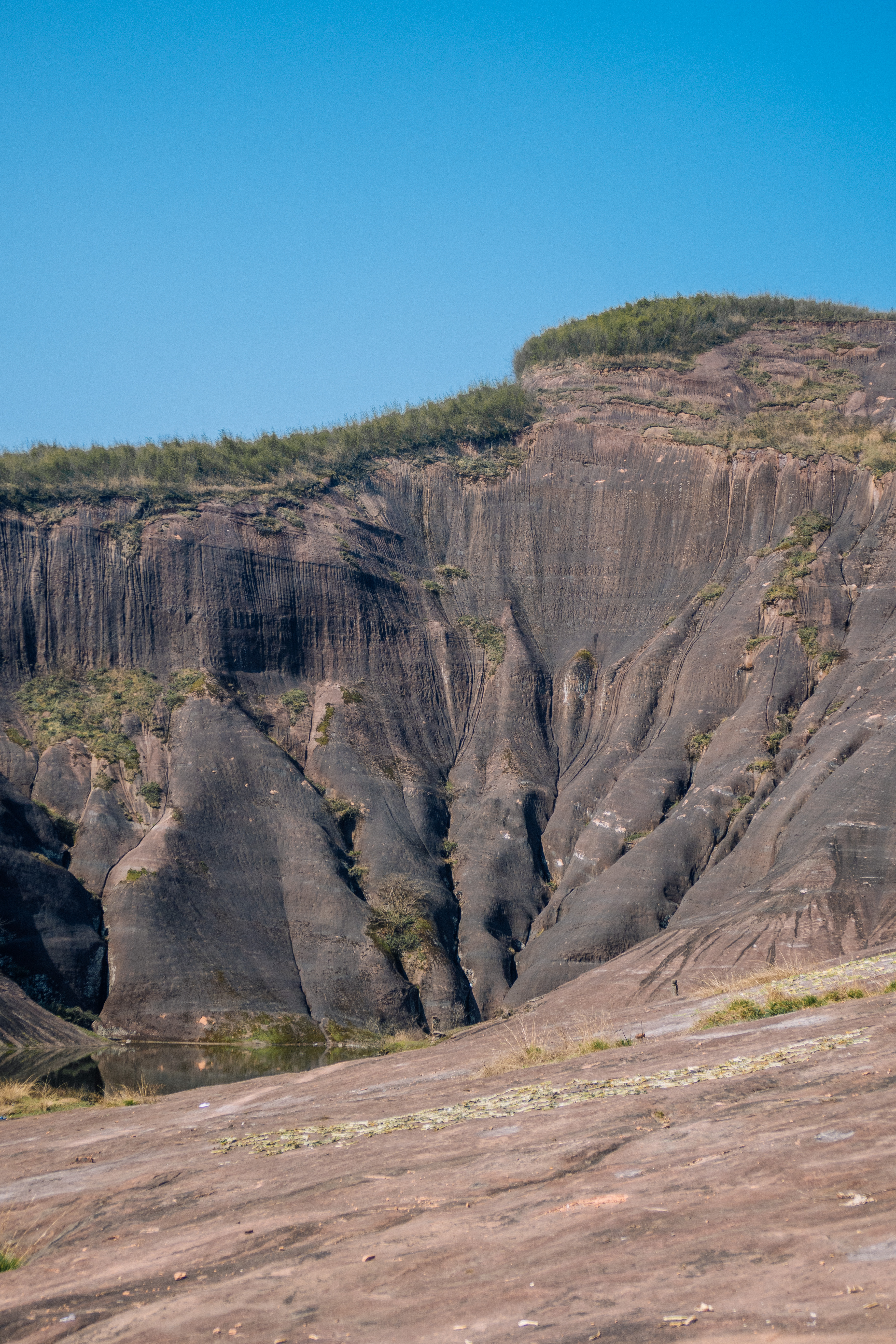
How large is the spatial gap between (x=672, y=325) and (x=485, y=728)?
86.4 feet

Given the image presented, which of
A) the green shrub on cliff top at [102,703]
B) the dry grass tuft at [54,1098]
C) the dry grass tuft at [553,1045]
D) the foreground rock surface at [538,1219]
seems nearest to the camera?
the foreground rock surface at [538,1219]

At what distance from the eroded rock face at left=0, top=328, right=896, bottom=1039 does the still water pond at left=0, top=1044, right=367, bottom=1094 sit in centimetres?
122

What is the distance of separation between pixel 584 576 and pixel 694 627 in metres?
6.18

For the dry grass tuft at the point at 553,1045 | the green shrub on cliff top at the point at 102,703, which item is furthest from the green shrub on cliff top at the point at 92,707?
the dry grass tuft at the point at 553,1045

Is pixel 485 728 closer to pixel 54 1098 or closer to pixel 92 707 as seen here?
pixel 92 707

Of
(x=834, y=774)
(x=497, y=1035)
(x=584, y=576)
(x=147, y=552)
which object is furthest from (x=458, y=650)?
(x=497, y=1035)

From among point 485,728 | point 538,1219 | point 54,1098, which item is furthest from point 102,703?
point 538,1219

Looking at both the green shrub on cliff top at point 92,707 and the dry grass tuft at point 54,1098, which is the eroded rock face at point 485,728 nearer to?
the green shrub on cliff top at point 92,707

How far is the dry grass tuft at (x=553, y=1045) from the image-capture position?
1177 centimetres

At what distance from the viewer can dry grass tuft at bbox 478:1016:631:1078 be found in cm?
1177

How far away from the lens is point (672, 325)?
169 ft

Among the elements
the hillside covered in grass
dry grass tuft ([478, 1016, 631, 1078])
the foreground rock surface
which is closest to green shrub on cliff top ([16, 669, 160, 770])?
the hillside covered in grass

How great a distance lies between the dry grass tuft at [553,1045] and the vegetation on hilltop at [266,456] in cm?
3298

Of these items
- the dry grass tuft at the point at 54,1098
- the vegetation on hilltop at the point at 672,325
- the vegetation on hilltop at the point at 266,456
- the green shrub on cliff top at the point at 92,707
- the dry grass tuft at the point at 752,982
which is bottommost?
the dry grass tuft at the point at 54,1098
